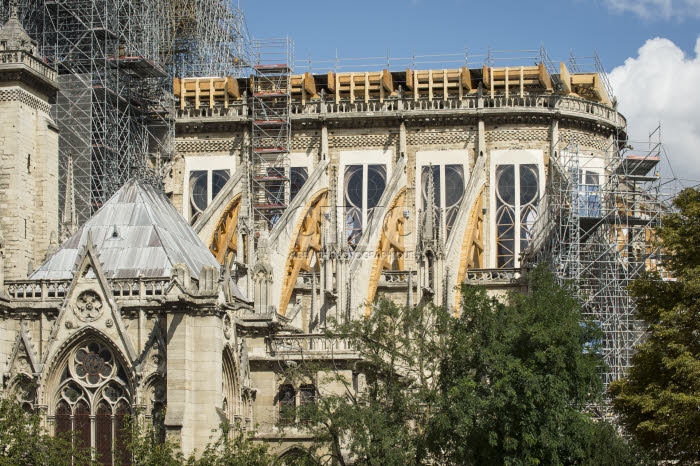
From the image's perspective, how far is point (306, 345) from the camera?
4028 cm

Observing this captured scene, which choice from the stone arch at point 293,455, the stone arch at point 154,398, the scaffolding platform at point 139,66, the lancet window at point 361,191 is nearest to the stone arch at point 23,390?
the stone arch at point 154,398

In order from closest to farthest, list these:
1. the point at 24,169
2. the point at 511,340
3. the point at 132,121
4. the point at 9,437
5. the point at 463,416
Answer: the point at 9,437 < the point at 463,416 < the point at 511,340 < the point at 24,169 < the point at 132,121

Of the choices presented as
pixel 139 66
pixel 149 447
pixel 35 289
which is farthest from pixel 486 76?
pixel 149 447

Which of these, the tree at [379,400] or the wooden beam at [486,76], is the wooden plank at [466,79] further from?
the tree at [379,400]

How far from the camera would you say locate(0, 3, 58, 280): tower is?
155 feet

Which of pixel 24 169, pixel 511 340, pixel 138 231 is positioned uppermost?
pixel 24 169

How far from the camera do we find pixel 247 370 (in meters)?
37.2

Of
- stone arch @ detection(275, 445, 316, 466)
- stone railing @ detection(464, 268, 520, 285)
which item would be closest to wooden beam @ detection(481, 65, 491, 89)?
stone railing @ detection(464, 268, 520, 285)

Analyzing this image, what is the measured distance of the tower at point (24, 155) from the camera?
47188 millimetres

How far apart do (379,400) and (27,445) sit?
8197 mm

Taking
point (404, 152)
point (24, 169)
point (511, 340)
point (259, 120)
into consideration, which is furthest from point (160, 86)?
point (511, 340)

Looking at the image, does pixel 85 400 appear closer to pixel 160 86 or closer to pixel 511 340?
pixel 511 340

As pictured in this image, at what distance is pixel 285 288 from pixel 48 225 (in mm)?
9919

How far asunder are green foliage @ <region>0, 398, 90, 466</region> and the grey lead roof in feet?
13.7
